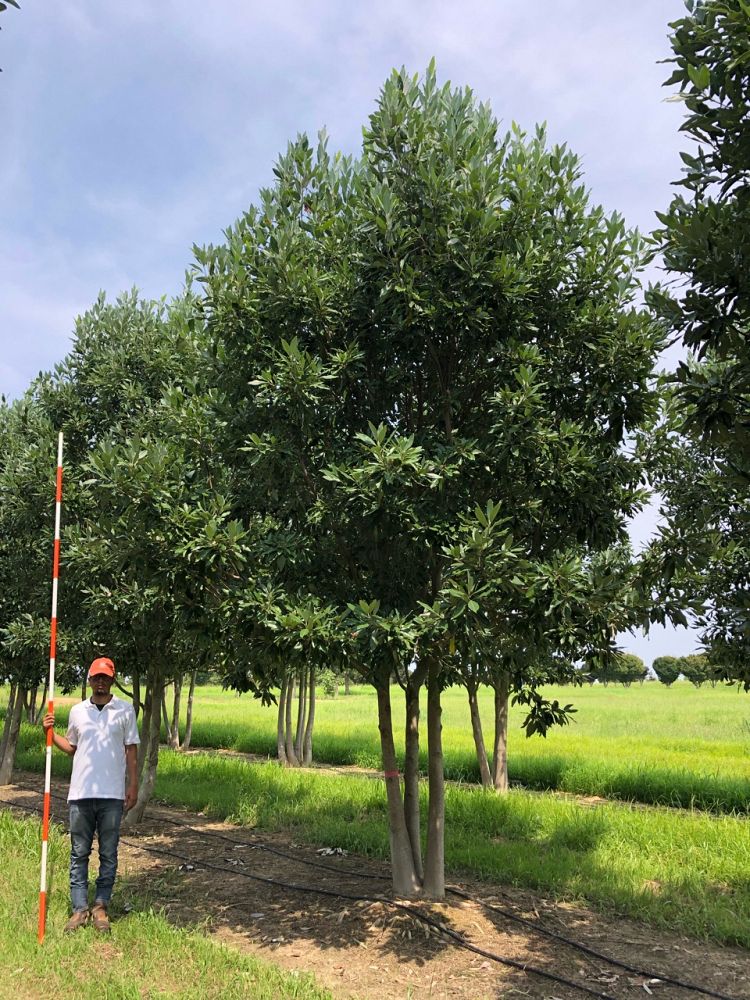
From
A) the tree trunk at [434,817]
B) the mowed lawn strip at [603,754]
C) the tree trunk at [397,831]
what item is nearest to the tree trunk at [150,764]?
the tree trunk at [397,831]

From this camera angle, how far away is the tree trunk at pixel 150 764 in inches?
525

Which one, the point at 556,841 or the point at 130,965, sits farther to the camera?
the point at 556,841

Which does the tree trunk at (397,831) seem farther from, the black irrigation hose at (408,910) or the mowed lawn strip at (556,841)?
the mowed lawn strip at (556,841)

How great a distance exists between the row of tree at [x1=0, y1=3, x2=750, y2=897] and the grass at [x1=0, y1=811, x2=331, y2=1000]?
→ 238 centimetres

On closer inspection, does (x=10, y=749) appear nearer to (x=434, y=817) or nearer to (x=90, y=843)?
(x=90, y=843)

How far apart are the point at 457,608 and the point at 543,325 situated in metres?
3.19

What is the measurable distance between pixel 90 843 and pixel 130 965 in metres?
1.32

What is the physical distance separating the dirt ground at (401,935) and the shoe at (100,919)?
233 millimetres

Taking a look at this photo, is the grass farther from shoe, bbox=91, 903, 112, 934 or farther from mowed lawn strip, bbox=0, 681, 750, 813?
mowed lawn strip, bbox=0, 681, 750, 813

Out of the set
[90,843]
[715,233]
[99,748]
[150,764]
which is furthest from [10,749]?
[715,233]

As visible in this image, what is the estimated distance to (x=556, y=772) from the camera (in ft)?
65.8

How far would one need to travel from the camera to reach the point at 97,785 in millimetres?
7555

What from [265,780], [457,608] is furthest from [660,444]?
[265,780]

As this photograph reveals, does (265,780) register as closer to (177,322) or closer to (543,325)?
(177,322)
